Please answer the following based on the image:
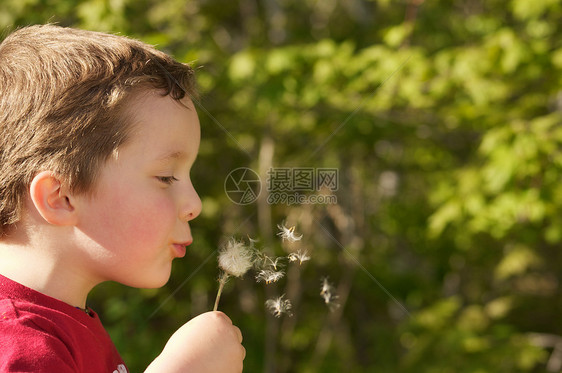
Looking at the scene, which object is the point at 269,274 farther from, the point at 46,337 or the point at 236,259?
the point at 46,337

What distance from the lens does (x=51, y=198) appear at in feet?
2.32

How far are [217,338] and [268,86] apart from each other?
193cm

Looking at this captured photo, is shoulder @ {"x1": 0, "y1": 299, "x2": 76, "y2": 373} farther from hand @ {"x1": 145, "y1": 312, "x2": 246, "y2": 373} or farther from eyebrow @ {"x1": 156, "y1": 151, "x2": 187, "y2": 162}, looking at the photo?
eyebrow @ {"x1": 156, "y1": 151, "x2": 187, "y2": 162}

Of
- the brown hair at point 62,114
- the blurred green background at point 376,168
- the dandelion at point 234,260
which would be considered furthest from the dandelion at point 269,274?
the blurred green background at point 376,168

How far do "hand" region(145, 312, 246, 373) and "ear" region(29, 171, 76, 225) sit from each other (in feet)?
0.63

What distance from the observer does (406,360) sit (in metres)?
3.58

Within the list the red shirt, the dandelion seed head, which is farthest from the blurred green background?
the red shirt

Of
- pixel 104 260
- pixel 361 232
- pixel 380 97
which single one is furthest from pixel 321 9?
pixel 104 260

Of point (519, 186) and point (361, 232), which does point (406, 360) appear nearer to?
point (361, 232)

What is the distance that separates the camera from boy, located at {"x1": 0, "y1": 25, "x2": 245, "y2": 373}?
705 mm

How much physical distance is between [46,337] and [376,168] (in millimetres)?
4160

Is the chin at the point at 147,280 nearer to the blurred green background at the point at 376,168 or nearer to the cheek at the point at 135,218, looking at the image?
the cheek at the point at 135,218

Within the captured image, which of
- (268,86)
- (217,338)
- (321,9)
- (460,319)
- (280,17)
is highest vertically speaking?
(217,338)

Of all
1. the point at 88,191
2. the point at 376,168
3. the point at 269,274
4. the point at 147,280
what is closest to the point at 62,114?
the point at 88,191
